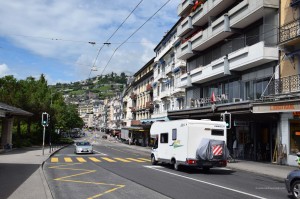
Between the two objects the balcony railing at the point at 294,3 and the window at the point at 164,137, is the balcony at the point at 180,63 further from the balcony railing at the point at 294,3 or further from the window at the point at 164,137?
the window at the point at 164,137

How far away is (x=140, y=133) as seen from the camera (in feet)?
248

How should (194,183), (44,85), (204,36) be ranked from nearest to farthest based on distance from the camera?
(194,183) → (204,36) → (44,85)

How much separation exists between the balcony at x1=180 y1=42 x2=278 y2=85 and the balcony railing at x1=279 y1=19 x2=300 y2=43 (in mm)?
1330

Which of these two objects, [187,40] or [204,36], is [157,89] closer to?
[187,40]

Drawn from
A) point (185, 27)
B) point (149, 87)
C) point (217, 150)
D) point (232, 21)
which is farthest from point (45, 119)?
point (149, 87)

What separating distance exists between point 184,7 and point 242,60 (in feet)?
51.1

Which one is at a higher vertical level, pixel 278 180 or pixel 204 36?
pixel 204 36

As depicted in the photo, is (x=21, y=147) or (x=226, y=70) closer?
(x=226, y=70)

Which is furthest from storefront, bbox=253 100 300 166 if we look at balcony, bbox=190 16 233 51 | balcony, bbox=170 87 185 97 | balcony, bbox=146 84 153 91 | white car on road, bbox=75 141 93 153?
balcony, bbox=146 84 153 91

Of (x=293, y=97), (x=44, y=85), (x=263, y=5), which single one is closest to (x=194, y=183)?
(x=293, y=97)

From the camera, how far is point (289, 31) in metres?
23.9

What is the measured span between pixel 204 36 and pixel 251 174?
18388 millimetres

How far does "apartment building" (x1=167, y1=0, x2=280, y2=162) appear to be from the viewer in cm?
2669

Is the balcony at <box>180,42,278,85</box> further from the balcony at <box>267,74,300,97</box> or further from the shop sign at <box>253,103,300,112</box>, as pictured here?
the shop sign at <box>253,103,300,112</box>
